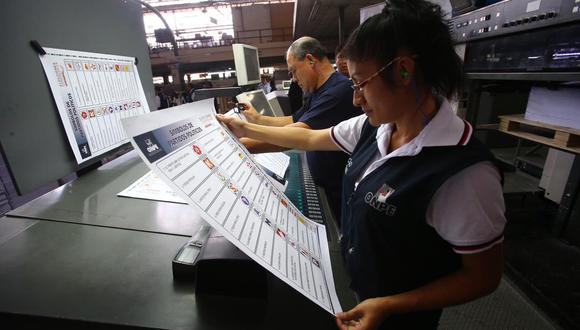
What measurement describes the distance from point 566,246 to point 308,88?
214 centimetres

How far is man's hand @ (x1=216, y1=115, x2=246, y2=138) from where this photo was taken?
3.12ft

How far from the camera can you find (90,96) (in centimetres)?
99

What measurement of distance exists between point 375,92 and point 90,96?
3.04 feet

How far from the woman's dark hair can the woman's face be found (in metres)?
0.01

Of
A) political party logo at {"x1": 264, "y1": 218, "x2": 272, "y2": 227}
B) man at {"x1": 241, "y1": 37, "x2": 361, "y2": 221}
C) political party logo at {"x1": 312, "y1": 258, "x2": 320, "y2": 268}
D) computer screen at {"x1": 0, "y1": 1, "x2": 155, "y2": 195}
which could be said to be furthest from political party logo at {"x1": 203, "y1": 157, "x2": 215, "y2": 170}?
man at {"x1": 241, "y1": 37, "x2": 361, "y2": 221}

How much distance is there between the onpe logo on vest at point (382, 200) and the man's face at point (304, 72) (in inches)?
53.5

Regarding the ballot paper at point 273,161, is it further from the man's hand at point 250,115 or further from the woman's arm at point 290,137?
the man's hand at point 250,115

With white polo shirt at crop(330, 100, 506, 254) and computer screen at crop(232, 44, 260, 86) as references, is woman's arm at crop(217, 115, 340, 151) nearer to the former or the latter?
white polo shirt at crop(330, 100, 506, 254)

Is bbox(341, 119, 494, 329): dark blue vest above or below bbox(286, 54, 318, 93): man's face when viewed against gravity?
below

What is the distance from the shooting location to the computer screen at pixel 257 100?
5.91 feet

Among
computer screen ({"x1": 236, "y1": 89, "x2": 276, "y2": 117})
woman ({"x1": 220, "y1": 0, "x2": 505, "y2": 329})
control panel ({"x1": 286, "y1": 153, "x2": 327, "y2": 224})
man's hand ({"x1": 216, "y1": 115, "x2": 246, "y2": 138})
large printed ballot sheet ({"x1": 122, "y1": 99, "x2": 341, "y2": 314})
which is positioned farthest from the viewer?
computer screen ({"x1": 236, "y1": 89, "x2": 276, "y2": 117})

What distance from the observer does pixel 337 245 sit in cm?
70

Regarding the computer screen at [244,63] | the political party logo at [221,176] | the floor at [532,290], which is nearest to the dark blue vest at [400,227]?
the political party logo at [221,176]

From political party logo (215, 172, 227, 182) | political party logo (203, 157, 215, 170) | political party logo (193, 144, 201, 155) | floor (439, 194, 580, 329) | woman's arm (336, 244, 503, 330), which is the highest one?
political party logo (193, 144, 201, 155)
